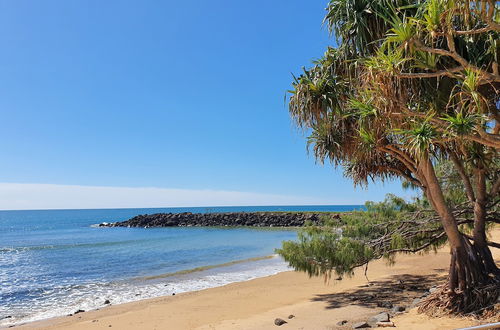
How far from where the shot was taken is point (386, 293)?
11.9 metres

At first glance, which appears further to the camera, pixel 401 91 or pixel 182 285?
pixel 182 285

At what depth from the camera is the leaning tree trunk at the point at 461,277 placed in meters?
7.38

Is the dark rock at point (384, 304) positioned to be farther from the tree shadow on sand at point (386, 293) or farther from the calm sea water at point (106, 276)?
the calm sea water at point (106, 276)

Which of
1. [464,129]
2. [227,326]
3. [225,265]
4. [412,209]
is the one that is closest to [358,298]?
[412,209]

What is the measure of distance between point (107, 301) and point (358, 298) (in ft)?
30.8

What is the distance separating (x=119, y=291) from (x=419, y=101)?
48.6 feet

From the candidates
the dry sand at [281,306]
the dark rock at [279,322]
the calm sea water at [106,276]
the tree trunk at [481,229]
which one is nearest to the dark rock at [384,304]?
the dry sand at [281,306]

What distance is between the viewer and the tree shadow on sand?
1075 cm

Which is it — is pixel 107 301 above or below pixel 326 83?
below

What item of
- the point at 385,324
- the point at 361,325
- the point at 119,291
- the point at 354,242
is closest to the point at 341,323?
the point at 361,325

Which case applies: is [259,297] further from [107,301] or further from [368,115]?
[368,115]

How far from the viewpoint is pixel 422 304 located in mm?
8164

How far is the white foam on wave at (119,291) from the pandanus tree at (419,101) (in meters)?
8.67

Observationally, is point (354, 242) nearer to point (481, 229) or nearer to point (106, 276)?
point (481, 229)
